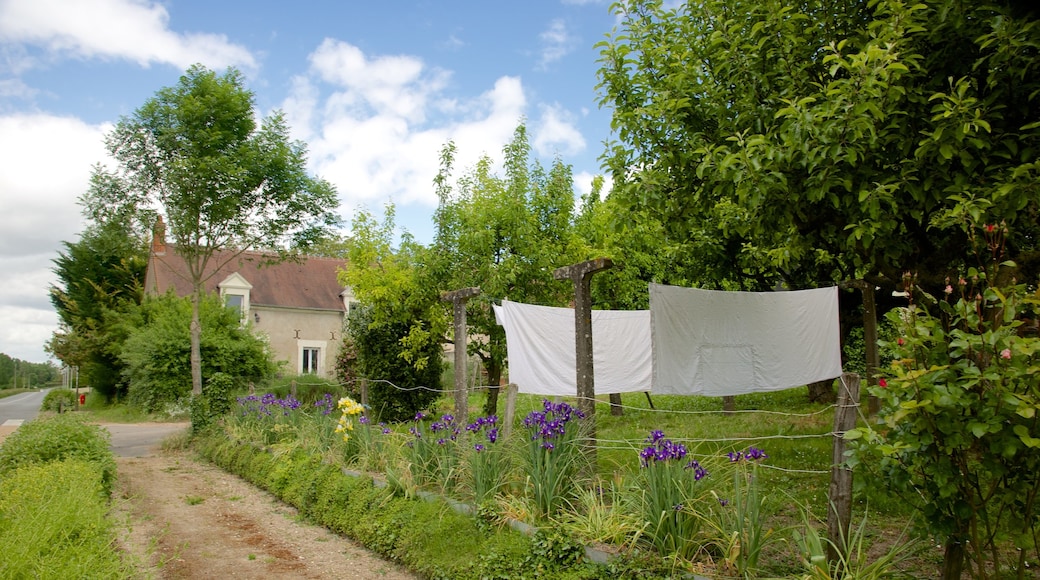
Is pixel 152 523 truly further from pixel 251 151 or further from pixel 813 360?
pixel 251 151

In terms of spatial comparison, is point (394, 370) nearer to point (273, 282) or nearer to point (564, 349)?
point (564, 349)

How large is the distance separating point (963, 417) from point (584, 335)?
10.9ft

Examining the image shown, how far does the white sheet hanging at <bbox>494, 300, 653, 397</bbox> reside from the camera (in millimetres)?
8602

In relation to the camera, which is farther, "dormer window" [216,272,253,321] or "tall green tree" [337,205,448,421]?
"dormer window" [216,272,253,321]

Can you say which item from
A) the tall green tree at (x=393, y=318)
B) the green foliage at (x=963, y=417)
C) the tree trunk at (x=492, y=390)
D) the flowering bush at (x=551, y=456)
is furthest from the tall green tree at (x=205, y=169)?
the green foliage at (x=963, y=417)

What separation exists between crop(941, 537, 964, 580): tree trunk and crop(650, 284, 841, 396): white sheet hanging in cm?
330

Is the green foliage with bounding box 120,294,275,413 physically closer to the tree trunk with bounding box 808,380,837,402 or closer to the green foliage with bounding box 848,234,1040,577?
the tree trunk with bounding box 808,380,837,402

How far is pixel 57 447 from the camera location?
740cm

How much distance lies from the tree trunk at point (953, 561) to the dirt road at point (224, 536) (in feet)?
11.3

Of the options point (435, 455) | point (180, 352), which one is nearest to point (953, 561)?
point (435, 455)

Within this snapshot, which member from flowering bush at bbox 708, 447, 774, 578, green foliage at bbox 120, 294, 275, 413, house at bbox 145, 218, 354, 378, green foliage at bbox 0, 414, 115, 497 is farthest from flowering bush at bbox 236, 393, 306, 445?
house at bbox 145, 218, 354, 378

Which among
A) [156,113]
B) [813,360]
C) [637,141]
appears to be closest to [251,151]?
[156,113]

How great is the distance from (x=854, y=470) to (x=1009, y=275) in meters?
3.69

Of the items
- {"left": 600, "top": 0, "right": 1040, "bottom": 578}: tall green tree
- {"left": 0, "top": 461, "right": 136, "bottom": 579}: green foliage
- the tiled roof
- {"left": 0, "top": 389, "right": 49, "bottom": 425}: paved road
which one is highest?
the tiled roof
